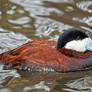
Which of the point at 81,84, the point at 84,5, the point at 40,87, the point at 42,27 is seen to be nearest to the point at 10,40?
the point at 42,27

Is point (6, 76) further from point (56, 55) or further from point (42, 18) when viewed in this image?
point (42, 18)

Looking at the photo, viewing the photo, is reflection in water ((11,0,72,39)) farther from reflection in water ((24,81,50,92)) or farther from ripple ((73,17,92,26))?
reflection in water ((24,81,50,92))

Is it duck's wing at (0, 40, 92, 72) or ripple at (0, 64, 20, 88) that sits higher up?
duck's wing at (0, 40, 92, 72)

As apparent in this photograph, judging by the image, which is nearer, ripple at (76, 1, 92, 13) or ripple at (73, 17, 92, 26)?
ripple at (73, 17, 92, 26)

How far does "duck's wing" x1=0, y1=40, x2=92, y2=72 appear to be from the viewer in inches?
251

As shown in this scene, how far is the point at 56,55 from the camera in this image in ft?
21.1

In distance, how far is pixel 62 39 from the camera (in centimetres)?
646

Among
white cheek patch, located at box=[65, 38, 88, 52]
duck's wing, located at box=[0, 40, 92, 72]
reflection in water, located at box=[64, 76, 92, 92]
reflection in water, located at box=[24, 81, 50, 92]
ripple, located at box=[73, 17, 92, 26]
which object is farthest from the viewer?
ripple, located at box=[73, 17, 92, 26]

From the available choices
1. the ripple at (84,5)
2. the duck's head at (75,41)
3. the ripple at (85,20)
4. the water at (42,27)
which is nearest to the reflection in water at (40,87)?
the water at (42,27)

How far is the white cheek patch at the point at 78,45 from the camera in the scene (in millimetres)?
6565

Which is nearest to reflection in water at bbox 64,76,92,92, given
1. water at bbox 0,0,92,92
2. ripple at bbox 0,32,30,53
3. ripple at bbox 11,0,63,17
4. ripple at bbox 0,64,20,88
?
water at bbox 0,0,92,92

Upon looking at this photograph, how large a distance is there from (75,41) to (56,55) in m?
0.47

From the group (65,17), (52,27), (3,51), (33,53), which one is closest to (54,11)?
(65,17)

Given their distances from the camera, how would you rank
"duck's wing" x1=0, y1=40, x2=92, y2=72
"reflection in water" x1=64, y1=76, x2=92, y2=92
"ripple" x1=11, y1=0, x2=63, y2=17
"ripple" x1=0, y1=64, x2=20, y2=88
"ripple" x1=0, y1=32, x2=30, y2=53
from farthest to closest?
"ripple" x1=11, y1=0, x2=63, y2=17, "ripple" x1=0, y1=32, x2=30, y2=53, "duck's wing" x1=0, y1=40, x2=92, y2=72, "ripple" x1=0, y1=64, x2=20, y2=88, "reflection in water" x1=64, y1=76, x2=92, y2=92
